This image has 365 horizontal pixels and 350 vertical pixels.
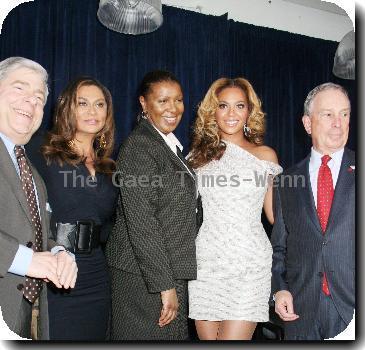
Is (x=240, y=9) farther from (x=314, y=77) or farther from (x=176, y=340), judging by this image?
(x=176, y=340)

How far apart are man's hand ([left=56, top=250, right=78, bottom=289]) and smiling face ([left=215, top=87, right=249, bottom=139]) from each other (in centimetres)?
133

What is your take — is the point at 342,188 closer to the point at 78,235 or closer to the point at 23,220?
the point at 78,235

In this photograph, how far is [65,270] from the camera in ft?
5.33

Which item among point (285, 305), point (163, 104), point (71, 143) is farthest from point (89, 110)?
point (285, 305)

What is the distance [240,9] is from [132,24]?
83.8 inches

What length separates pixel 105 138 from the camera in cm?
241

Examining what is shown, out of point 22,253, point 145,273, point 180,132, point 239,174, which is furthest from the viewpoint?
point 180,132

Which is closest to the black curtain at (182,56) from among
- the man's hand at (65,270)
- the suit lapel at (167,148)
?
the suit lapel at (167,148)

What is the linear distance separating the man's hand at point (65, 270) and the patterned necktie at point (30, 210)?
170mm

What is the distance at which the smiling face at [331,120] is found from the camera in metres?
2.14

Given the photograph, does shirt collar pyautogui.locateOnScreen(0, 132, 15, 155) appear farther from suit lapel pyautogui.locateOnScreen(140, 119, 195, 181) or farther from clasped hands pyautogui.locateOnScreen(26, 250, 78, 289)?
suit lapel pyautogui.locateOnScreen(140, 119, 195, 181)

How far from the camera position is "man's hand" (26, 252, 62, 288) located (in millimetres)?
1572

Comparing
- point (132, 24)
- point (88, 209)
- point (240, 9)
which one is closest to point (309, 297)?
point (88, 209)

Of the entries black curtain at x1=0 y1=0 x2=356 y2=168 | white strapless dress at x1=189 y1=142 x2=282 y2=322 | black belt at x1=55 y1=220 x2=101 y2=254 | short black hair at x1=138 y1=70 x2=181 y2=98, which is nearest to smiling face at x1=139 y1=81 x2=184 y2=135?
short black hair at x1=138 y1=70 x2=181 y2=98
